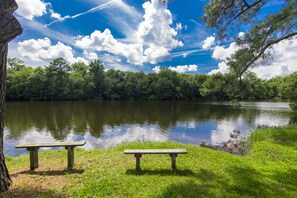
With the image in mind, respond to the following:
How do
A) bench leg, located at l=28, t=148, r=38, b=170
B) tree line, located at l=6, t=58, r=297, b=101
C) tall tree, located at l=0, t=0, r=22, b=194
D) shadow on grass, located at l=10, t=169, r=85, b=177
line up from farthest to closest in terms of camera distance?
tree line, located at l=6, t=58, r=297, b=101
bench leg, located at l=28, t=148, r=38, b=170
shadow on grass, located at l=10, t=169, r=85, b=177
tall tree, located at l=0, t=0, r=22, b=194

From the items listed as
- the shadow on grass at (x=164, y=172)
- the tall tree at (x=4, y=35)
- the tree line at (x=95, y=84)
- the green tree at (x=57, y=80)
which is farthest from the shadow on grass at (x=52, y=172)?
the green tree at (x=57, y=80)

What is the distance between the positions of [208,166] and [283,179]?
2481mm

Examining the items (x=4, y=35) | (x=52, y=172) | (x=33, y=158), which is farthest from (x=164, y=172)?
(x=4, y=35)

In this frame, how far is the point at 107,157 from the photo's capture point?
25.1 ft

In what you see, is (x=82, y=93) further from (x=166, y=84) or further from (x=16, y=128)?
(x=16, y=128)

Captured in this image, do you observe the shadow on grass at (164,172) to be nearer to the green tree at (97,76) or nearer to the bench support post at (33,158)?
the bench support post at (33,158)

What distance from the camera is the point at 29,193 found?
4523 millimetres

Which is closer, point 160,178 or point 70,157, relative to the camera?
point 160,178

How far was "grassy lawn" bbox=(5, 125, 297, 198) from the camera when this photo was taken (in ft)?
15.7

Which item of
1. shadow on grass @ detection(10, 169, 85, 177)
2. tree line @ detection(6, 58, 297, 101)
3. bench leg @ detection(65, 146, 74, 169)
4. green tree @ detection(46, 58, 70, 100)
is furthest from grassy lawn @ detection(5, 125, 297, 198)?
green tree @ detection(46, 58, 70, 100)

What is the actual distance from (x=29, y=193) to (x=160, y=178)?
359 cm

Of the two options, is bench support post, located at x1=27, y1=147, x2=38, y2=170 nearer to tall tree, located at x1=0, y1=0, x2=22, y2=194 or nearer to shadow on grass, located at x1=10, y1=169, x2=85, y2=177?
shadow on grass, located at x1=10, y1=169, x2=85, y2=177

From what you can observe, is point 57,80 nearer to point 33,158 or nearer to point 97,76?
point 97,76

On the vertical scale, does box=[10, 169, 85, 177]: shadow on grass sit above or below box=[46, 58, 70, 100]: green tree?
below
